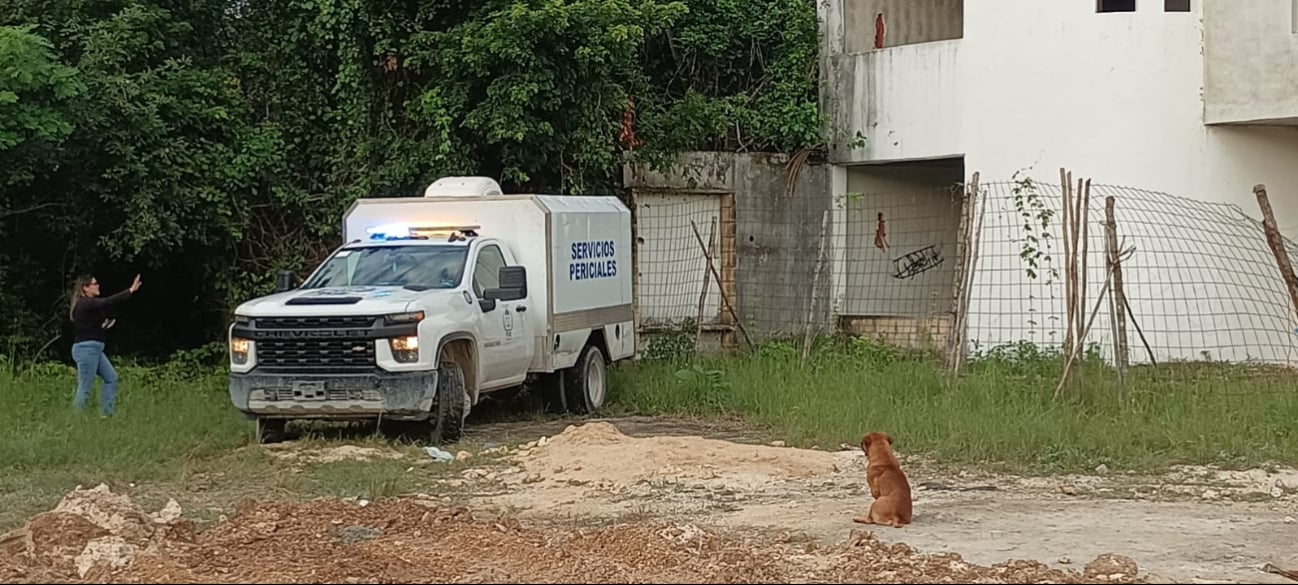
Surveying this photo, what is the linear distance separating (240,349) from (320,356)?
78 cm

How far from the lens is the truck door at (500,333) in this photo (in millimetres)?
12789

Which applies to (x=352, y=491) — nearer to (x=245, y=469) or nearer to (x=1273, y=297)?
(x=245, y=469)

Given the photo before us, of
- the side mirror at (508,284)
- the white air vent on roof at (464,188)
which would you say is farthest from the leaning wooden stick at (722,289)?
the side mirror at (508,284)

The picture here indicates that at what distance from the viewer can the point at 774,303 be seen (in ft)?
64.1

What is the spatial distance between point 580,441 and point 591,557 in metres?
4.52

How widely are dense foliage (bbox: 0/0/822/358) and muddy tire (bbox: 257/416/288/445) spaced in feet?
14.8

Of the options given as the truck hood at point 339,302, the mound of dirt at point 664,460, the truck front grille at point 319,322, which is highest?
the truck hood at point 339,302

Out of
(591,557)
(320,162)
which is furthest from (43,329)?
(591,557)

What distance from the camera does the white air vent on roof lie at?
14141 mm

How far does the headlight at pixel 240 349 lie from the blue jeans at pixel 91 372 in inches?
83.8

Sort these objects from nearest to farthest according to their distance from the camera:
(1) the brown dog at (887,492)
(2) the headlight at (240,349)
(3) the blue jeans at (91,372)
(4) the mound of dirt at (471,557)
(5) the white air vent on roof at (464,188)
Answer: (4) the mound of dirt at (471,557), (1) the brown dog at (887,492), (2) the headlight at (240,349), (3) the blue jeans at (91,372), (5) the white air vent on roof at (464,188)

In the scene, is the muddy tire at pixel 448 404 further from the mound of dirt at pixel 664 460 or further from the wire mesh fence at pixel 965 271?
the wire mesh fence at pixel 965 271

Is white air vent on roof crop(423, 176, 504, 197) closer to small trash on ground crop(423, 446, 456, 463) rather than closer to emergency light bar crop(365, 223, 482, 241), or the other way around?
emergency light bar crop(365, 223, 482, 241)

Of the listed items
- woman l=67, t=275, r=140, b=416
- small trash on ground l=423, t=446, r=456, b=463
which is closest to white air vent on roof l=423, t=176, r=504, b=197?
woman l=67, t=275, r=140, b=416
